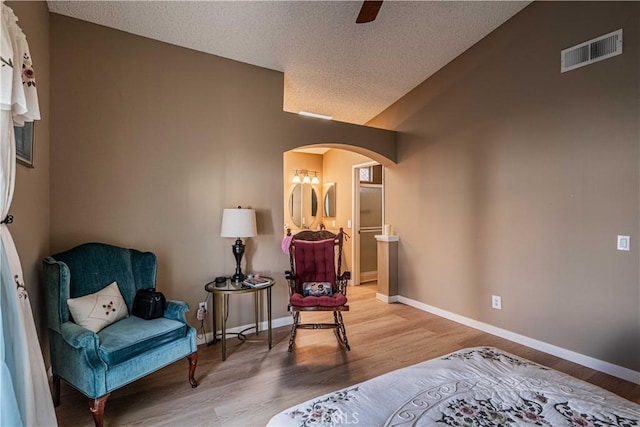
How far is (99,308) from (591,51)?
4413 mm

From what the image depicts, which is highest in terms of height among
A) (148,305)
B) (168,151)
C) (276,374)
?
(168,151)

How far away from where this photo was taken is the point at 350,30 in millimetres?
3291

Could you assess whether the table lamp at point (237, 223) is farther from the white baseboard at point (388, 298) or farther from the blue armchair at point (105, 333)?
the white baseboard at point (388, 298)

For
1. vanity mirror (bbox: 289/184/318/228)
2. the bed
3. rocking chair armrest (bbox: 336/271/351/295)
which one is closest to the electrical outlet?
rocking chair armrest (bbox: 336/271/351/295)

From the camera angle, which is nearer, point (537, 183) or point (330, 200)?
point (537, 183)

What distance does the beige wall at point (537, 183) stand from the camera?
2604 mm

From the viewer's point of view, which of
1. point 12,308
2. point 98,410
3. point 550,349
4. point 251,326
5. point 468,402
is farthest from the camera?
point 251,326

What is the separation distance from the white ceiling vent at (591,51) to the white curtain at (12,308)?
3.98m

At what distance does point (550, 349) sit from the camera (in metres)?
3.03

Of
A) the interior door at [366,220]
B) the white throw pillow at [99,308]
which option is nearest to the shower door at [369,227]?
the interior door at [366,220]

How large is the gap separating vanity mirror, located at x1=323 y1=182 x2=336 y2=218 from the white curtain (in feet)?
15.9

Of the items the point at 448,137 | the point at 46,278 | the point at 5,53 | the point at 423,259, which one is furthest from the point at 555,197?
the point at 46,278

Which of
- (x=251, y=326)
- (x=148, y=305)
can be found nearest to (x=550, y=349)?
(x=251, y=326)

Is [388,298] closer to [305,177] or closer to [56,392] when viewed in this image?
[305,177]
